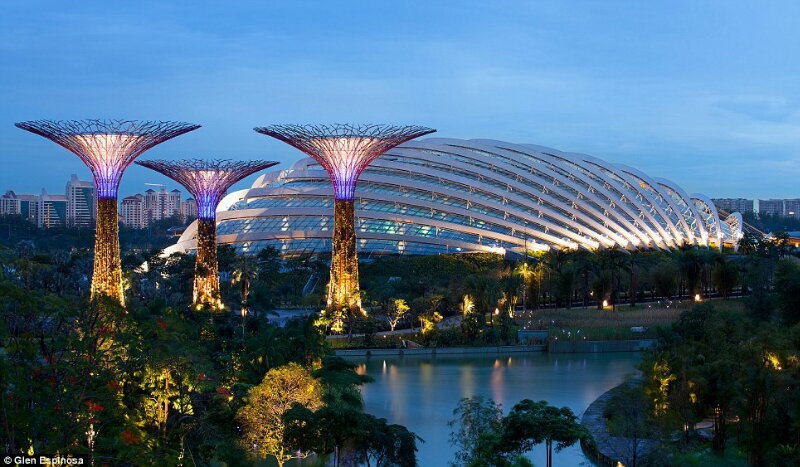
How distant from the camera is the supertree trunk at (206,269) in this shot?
204ft

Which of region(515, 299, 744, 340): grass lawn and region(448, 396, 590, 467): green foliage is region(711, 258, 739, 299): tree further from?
region(448, 396, 590, 467): green foliage

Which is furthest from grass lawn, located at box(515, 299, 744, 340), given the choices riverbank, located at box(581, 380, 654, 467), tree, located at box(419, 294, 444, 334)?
riverbank, located at box(581, 380, 654, 467)

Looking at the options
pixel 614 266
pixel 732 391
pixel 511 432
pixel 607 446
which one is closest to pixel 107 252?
pixel 607 446

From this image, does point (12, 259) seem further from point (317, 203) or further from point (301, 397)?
point (317, 203)

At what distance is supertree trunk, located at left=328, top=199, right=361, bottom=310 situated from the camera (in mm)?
59125

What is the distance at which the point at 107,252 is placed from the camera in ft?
180

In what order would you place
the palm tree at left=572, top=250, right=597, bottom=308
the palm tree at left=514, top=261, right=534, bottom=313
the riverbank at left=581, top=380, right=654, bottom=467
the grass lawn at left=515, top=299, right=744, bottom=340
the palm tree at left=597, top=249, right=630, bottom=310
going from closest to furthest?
the riverbank at left=581, top=380, right=654, bottom=467 < the grass lawn at left=515, top=299, right=744, bottom=340 < the palm tree at left=572, top=250, right=597, bottom=308 < the palm tree at left=514, top=261, right=534, bottom=313 < the palm tree at left=597, top=249, right=630, bottom=310

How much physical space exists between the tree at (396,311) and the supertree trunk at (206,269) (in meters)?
10.5

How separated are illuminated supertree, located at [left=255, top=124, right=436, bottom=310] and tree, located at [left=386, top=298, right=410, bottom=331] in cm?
224

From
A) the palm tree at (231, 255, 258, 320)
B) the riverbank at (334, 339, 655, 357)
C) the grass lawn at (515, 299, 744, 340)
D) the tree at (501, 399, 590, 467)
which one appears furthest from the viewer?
the palm tree at (231, 255, 258, 320)

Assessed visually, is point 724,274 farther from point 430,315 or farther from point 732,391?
point 732,391

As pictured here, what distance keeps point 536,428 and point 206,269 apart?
40.5 meters

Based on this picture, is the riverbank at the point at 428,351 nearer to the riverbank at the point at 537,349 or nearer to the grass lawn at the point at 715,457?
the riverbank at the point at 537,349

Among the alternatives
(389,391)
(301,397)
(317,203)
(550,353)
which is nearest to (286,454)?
(301,397)
